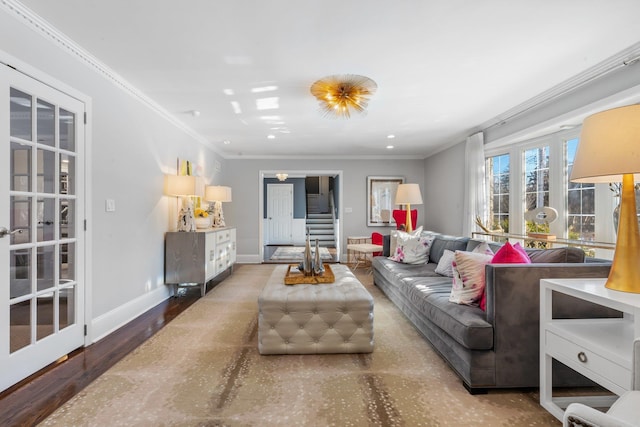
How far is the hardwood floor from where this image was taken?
5.82 feet

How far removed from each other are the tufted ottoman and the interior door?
8.55 metres

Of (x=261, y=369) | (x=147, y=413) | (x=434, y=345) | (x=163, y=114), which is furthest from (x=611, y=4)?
(x=163, y=114)

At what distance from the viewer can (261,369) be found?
2.24 m

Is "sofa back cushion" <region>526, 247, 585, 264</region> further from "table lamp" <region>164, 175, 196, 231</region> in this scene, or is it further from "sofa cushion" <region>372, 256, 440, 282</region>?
"table lamp" <region>164, 175, 196, 231</region>

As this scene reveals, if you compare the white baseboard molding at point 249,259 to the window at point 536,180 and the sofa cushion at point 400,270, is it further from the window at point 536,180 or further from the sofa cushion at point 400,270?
the window at point 536,180

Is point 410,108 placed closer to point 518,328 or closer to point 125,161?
point 518,328

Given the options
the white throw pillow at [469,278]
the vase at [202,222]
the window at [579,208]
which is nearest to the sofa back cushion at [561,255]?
the white throw pillow at [469,278]

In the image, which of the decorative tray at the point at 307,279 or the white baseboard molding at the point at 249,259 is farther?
the white baseboard molding at the point at 249,259

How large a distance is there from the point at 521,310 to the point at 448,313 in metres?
0.43

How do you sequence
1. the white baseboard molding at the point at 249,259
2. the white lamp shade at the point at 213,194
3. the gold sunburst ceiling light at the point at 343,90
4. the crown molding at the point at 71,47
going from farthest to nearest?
1. the white baseboard molding at the point at 249,259
2. the white lamp shade at the point at 213,194
3. the gold sunburst ceiling light at the point at 343,90
4. the crown molding at the point at 71,47

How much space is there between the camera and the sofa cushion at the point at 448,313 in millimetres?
1903

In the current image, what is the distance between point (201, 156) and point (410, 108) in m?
3.46

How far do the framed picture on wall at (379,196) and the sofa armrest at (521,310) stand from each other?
5.30m

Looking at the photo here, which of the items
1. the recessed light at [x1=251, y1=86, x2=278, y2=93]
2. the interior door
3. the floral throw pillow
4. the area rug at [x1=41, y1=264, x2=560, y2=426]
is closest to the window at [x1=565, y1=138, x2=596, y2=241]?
the floral throw pillow
